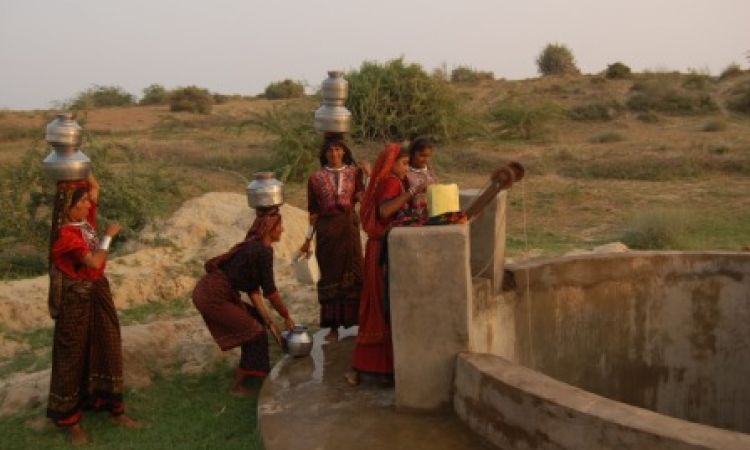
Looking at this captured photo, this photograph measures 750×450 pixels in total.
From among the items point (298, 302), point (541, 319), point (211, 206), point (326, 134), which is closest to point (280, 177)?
point (211, 206)

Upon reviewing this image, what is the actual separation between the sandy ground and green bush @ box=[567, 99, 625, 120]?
51.7 ft

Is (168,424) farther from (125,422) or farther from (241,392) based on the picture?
(241,392)

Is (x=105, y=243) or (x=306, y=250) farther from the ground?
(x=105, y=243)

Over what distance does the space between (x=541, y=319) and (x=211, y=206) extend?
5.75m

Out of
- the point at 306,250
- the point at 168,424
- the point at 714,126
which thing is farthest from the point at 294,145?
the point at 714,126

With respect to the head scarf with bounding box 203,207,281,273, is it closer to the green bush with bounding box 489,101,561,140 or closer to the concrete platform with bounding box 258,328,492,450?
the concrete platform with bounding box 258,328,492,450

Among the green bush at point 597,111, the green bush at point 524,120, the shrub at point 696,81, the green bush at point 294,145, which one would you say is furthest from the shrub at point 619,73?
the green bush at point 294,145

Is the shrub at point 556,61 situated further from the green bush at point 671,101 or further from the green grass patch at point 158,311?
the green grass patch at point 158,311

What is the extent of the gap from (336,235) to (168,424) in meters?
1.56

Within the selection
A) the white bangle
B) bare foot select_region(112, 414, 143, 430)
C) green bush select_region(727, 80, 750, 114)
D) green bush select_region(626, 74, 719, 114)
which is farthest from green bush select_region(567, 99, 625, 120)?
the white bangle

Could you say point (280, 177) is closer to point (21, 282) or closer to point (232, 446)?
point (21, 282)

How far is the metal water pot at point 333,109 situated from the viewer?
539cm

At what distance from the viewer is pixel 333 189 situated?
17.0 feet

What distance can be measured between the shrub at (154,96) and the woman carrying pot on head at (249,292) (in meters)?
33.1
